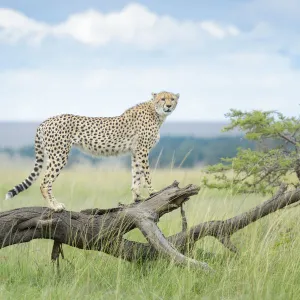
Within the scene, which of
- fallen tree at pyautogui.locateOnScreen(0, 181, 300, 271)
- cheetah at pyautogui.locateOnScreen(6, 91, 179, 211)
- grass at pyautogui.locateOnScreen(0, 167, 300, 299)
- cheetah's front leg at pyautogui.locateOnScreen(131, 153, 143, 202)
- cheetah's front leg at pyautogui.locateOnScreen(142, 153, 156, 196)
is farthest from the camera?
cheetah's front leg at pyautogui.locateOnScreen(131, 153, 143, 202)

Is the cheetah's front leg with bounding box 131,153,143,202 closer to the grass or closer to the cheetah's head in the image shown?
the grass

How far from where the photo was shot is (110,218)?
4.64 meters

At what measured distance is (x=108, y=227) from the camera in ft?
15.1

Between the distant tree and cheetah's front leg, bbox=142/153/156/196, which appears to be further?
the distant tree

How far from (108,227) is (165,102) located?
1.51 m

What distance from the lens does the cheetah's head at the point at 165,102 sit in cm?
561

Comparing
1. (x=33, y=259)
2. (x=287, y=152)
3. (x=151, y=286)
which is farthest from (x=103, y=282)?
(x=287, y=152)

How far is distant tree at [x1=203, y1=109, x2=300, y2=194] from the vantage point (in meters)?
6.16

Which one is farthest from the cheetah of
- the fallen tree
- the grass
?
the fallen tree

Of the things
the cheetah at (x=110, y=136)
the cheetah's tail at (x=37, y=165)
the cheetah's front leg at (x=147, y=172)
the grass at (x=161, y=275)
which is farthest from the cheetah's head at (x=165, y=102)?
the cheetah's tail at (x=37, y=165)

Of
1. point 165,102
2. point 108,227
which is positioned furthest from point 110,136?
point 108,227

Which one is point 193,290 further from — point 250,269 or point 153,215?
point 153,215

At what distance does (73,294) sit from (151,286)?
502 mm

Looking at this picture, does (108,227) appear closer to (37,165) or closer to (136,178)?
(136,178)
